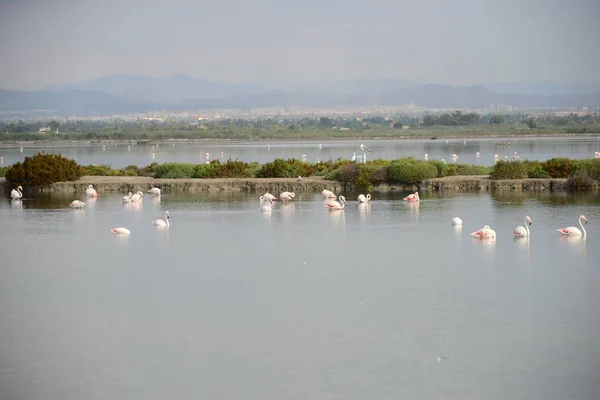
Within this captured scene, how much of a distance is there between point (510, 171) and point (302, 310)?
51.5 feet

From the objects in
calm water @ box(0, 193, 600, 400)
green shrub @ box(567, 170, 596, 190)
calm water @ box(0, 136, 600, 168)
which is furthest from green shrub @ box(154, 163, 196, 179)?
calm water @ box(0, 136, 600, 168)

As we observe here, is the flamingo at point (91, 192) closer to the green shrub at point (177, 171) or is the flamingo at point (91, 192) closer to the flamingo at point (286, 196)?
the green shrub at point (177, 171)

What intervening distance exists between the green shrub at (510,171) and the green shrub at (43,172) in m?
11.7

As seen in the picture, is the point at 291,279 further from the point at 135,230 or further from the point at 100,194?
the point at 100,194

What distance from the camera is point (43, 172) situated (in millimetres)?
27828

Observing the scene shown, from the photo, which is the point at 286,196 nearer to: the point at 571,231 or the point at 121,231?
the point at 121,231

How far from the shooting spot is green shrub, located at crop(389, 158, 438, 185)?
86.3ft

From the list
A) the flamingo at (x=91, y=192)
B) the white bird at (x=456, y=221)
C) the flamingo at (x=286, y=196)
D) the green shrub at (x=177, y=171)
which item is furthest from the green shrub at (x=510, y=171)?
the flamingo at (x=91, y=192)

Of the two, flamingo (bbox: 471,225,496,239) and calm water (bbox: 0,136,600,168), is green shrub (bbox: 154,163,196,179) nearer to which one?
flamingo (bbox: 471,225,496,239)

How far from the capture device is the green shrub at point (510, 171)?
26.1m

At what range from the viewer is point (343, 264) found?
1461cm

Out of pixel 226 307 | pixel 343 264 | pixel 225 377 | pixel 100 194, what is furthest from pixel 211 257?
pixel 100 194

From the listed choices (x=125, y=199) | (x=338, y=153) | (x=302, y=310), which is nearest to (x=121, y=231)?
(x=125, y=199)

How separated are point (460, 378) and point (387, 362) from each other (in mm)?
788
